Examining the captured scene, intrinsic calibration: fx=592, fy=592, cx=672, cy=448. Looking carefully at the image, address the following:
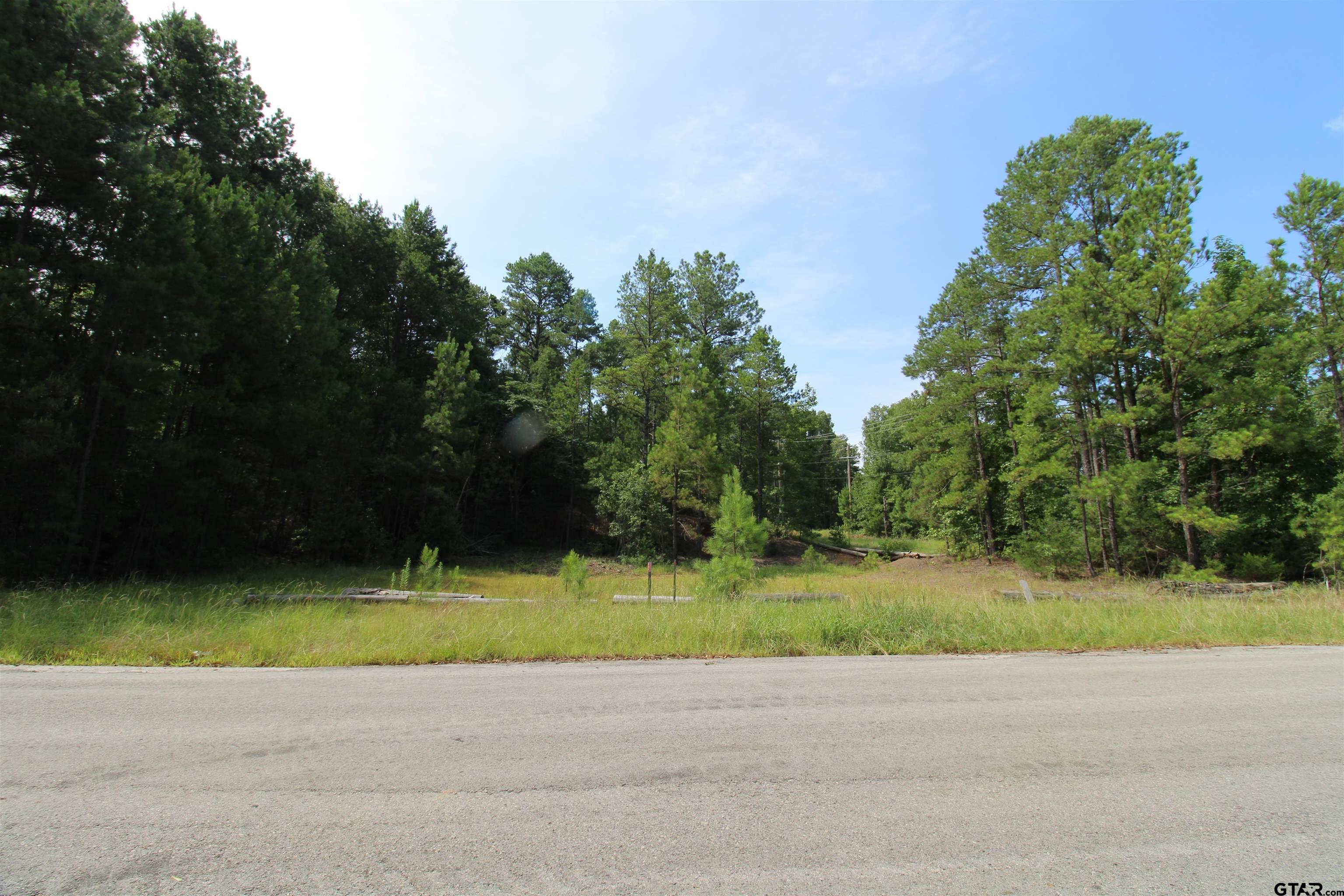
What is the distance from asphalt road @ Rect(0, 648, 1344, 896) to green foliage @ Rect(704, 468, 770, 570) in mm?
Result: 9603

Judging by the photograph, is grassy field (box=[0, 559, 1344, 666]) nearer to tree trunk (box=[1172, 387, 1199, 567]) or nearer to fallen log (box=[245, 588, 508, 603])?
fallen log (box=[245, 588, 508, 603])

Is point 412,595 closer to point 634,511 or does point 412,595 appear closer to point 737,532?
point 737,532

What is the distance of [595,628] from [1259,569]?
22.0 m

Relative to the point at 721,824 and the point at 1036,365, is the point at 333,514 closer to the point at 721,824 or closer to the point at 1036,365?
the point at 721,824

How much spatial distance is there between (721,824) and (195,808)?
2.87 meters

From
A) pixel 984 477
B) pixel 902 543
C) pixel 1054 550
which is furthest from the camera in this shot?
pixel 902 543

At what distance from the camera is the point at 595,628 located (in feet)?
28.9

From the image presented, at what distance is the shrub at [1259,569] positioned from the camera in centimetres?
1844

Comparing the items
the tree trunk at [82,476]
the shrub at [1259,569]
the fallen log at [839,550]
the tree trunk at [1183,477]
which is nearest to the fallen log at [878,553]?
the fallen log at [839,550]

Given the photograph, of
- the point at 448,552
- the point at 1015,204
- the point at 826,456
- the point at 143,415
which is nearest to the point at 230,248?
the point at 143,415

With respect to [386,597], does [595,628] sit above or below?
above

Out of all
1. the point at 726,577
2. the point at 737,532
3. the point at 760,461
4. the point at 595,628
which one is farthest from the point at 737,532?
the point at 760,461

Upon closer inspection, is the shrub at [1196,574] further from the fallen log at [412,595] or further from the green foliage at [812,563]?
the fallen log at [412,595]

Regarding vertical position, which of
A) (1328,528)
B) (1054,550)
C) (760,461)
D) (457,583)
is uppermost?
(760,461)
